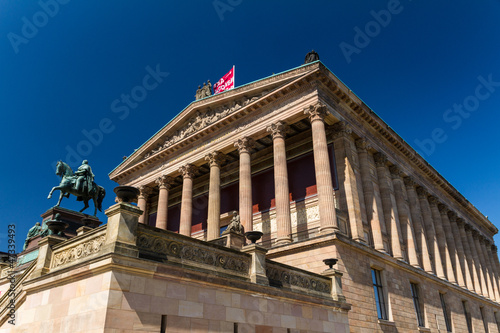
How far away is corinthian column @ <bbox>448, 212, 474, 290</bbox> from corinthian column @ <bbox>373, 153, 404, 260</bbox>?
616 inches

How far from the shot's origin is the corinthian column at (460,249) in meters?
40.6

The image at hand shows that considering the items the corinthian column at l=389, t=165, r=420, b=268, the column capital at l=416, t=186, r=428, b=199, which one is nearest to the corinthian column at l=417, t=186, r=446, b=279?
the column capital at l=416, t=186, r=428, b=199

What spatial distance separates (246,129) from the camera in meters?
30.3

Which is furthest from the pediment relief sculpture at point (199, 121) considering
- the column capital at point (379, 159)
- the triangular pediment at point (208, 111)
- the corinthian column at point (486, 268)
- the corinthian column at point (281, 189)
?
the corinthian column at point (486, 268)

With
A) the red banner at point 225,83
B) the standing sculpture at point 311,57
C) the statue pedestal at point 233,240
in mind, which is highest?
the red banner at point 225,83

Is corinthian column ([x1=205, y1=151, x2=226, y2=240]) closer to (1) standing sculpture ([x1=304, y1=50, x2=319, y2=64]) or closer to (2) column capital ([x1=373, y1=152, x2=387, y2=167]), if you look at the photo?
(1) standing sculpture ([x1=304, y1=50, x2=319, y2=64])

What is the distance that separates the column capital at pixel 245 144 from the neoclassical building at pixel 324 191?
0.30 ft

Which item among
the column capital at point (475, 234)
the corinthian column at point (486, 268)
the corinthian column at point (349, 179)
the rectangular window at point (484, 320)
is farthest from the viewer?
the column capital at point (475, 234)

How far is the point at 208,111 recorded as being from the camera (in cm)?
3447

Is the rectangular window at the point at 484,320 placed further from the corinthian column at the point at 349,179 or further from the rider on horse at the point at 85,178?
the rider on horse at the point at 85,178

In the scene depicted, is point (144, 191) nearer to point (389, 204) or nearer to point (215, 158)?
point (215, 158)

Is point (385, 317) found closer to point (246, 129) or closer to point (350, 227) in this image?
point (350, 227)

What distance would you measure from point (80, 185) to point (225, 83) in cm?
1636

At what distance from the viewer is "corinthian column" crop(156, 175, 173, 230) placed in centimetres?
3466
